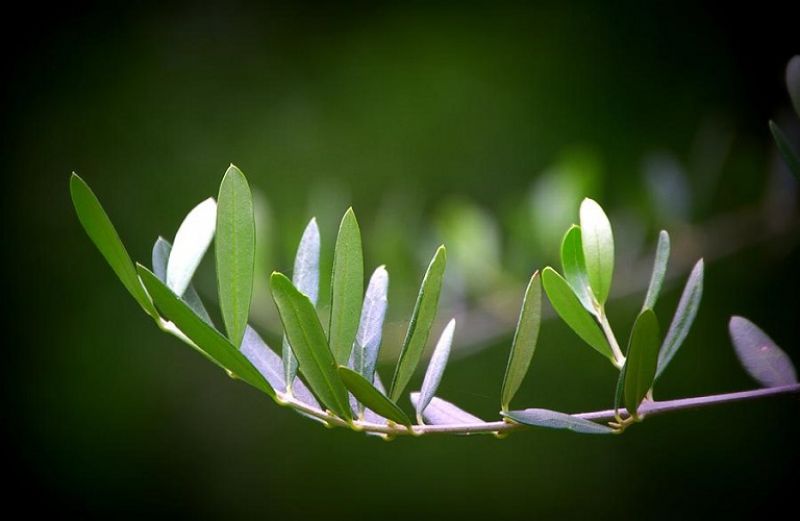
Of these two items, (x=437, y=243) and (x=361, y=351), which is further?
(x=437, y=243)

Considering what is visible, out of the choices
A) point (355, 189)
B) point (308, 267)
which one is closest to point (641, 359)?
point (308, 267)

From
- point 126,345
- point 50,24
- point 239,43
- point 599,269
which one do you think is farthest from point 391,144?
point 599,269

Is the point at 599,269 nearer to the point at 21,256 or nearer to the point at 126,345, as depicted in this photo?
the point at 126,345

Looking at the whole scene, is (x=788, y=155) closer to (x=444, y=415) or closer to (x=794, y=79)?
(x=794, y=79)

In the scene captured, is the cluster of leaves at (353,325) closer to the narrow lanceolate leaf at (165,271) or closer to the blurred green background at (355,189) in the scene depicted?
the narrow lanceolate leaf at (165,271)

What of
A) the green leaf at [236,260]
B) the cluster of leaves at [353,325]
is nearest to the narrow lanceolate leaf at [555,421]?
the cluster of leaves at [353,325]

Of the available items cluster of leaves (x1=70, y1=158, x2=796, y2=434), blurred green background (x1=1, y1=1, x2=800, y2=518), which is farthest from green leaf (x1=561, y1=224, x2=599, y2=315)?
blurred green background (x1=1, y1=1, x2=800, y2=518)
